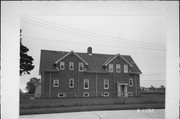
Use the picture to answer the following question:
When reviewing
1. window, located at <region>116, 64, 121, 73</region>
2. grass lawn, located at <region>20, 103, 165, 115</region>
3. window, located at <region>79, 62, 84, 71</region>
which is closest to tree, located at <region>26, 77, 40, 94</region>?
grass lawn, located at <region>20, 103, 165, 115</region>

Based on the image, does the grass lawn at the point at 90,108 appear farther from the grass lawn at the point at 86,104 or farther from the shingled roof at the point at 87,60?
the shingled roof at the point at 87,60

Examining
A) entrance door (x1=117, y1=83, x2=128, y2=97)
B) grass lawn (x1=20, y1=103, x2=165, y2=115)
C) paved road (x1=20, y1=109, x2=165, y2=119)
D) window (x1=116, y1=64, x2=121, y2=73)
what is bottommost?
paved road (x1=20, y1=109, x2=165, y2=119)

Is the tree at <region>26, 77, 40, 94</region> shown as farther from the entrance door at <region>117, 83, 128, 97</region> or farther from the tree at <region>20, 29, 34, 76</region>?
the entrance door at <region>117, 83, 128, 97</region>

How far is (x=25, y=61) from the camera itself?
Result: 15.7ft

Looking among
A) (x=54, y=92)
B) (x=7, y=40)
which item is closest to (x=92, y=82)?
(x=54, y=92)

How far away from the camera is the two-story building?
15.8 feet

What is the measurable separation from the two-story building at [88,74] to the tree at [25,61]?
216 millimetres

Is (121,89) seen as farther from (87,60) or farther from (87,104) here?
(87,60)

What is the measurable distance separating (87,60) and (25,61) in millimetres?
1211

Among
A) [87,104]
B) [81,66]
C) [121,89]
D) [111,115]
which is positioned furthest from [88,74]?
[111,115]

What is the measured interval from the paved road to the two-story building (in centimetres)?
35

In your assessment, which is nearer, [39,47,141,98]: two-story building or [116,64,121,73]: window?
[39,47,141,98]: two-story building

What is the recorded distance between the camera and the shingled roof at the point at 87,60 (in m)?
4.82

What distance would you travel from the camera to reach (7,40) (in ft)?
15.0
